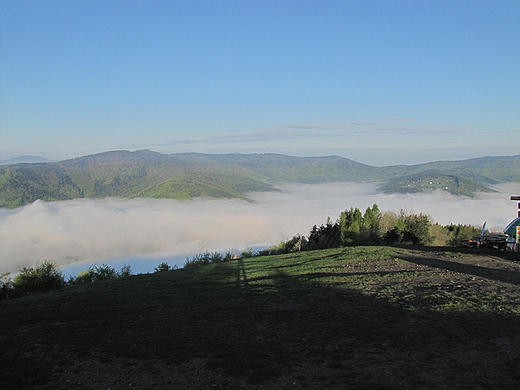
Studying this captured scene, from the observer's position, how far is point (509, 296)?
13.2 m

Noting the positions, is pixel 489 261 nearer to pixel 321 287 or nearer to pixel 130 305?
pixel 321 287

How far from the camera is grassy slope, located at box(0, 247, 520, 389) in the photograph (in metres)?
7.67

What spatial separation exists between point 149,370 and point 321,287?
8.90m

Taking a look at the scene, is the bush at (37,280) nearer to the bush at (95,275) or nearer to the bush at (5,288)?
the bush at (5,288)

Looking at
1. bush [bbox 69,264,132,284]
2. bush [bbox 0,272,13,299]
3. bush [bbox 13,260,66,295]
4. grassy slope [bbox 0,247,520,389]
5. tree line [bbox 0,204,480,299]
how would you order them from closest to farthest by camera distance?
grassy slope [bbox 0,247,520,389] → bush [bbox 0,272,13,299] → bush [bbox 13,260,66,295] → tree line [bbox 0,204,480,299] → bush [bbox 69,264,132,284]

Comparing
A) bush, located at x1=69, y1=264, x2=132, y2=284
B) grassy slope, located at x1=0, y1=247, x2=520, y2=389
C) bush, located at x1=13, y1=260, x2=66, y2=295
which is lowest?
bush, located at x1=69, y1=264, x2=132, y2=284

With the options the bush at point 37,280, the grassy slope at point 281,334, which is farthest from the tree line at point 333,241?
the grassy slope at point 281,334

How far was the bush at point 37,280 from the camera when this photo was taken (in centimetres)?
2389

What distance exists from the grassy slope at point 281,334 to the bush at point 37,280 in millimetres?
8045

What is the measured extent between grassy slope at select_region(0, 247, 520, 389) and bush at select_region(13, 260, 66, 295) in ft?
26.4

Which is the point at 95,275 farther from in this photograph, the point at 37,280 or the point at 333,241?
the point at 333,241

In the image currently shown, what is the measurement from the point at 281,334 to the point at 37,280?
1988 cm

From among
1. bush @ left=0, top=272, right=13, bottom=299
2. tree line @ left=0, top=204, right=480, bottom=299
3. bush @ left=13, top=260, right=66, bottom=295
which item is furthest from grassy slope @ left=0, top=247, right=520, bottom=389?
tree line @ left=0, top=204, right=480, bottom=299

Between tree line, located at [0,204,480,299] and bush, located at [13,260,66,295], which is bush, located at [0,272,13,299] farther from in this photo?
bush, located at [13,260,66,295]
